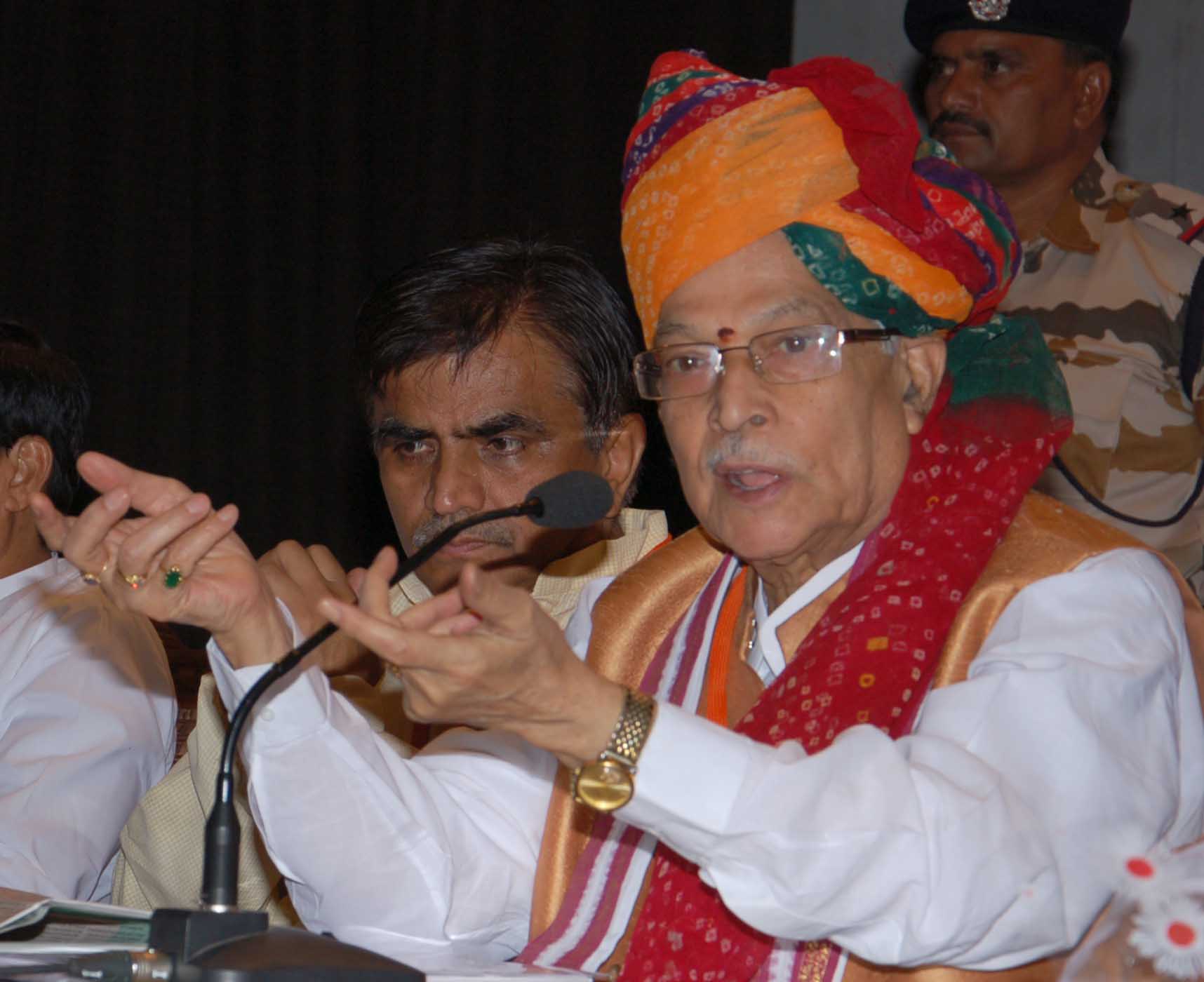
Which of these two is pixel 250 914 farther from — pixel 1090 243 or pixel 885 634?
pixel 1090 243

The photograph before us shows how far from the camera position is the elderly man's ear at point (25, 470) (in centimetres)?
345

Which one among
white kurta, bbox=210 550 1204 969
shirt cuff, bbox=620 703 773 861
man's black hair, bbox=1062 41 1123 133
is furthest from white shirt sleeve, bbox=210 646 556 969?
man's black hair, bbox=1062 41 1123 133

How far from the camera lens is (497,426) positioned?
9.05ft

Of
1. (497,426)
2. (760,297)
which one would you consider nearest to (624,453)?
(497,426)

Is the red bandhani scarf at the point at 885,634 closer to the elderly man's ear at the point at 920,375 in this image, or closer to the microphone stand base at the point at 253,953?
the elderly man's ear at the point at 920,375

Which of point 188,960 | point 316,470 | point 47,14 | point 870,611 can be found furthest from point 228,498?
point 188,960

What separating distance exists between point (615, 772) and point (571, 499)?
0.86ft

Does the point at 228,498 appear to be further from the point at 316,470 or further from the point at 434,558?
the point at 434,558

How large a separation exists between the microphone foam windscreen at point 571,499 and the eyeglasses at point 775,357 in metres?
0.41

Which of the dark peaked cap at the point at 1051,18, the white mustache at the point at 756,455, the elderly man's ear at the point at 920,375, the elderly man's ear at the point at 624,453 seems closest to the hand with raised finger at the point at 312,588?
the elderly man's ear at the point at 624,453

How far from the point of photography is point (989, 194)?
1940 millimetres

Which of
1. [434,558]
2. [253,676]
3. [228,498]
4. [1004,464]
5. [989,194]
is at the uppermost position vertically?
[989,194]

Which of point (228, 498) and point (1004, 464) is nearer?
point (1004, 464)

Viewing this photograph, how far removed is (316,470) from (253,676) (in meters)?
2.50
